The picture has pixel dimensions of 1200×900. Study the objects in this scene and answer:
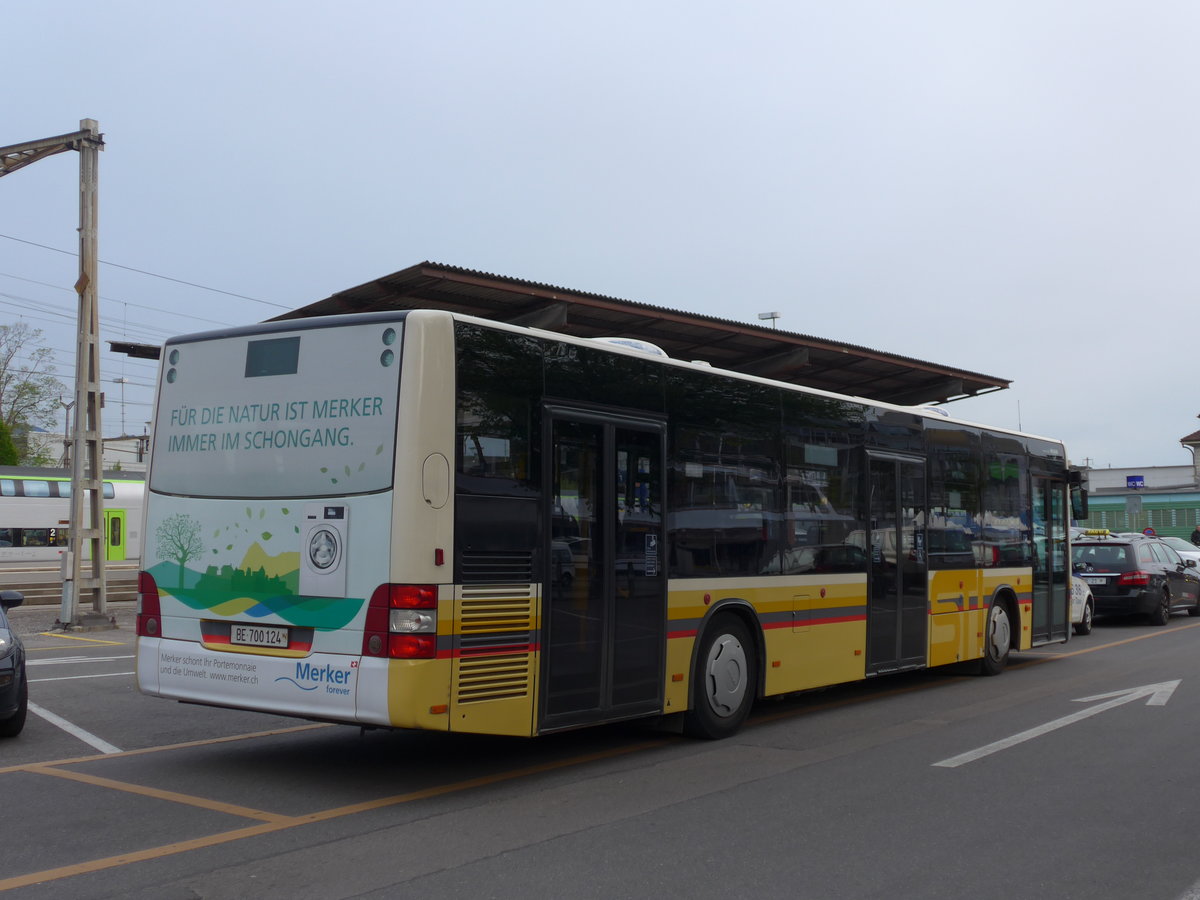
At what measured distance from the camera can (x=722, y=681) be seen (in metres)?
9.27

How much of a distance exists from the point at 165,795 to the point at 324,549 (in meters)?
1.79

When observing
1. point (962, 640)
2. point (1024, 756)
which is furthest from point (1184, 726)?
point (962, 640)

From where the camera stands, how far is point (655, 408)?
859cm

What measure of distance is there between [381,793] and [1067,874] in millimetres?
3973

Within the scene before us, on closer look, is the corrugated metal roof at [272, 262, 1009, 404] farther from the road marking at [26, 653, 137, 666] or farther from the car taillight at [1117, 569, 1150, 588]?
the road marking at [26, 653, 137, 666]

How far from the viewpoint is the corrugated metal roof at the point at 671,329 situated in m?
13.5

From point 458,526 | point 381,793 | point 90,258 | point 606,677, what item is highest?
point 90,258

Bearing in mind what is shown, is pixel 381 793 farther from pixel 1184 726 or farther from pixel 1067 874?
pixel 1184 726

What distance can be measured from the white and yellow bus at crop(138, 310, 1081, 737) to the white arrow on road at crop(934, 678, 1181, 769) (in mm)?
1799

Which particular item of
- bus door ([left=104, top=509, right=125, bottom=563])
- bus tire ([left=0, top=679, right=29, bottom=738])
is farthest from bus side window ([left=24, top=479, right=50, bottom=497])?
bus tire ([left=0, top=679, right=29, bottom=738])

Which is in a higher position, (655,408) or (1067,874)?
(655,408)

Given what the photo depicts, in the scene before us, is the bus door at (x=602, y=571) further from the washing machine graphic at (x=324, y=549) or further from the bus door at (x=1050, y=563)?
the bus door at (x=1050, y=563)

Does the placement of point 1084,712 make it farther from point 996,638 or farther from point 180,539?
point 180,539

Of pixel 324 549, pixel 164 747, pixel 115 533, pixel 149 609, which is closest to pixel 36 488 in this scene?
pixel 115 533
